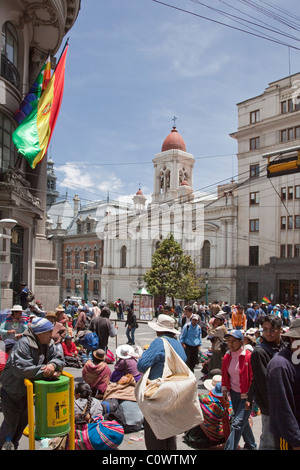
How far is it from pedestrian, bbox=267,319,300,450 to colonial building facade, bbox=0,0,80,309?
12176mm

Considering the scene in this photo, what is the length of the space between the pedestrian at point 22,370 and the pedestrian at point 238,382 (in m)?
2.19

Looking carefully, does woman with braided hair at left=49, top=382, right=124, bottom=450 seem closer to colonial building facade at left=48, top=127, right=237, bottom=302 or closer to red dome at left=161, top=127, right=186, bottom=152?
colonial building facade at left=48, top=127, right=237, bottom=302

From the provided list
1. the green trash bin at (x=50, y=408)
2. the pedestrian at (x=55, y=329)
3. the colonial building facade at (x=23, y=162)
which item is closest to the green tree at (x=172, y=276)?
the colonial building facade at (x=23, y=162)

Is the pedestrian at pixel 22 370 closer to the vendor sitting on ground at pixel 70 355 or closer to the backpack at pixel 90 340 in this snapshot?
the backpack at pixel 90 340

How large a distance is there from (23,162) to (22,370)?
15.3 m

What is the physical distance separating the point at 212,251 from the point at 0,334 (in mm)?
35265

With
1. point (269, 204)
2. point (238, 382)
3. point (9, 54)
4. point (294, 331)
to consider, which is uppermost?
point (9, 54)

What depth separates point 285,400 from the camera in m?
3.31

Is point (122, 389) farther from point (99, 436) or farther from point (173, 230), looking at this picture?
point (173, 230)

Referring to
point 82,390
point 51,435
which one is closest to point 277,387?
point 51,435

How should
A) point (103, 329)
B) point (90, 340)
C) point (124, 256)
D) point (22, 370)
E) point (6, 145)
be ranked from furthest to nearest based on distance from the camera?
point (124, 256), point (6, 145), point (103, 329), point (90, 340), point (22, 370)

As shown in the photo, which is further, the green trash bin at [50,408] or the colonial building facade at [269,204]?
the colonial building facade at [269,204]

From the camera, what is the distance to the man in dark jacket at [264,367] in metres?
4.32

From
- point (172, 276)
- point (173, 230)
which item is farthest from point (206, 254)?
point (172, 276)
